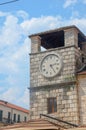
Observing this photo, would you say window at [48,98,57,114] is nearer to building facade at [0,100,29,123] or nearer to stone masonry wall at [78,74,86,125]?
stone masonry wall at [78,74,86,125]

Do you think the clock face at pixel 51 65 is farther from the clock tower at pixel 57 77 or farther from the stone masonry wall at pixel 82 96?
the stone masonry wall at pixel 82 96

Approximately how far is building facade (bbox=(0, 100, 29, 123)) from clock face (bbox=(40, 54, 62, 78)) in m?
22.7

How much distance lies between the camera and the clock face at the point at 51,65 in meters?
27.0

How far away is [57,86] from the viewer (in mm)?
26562

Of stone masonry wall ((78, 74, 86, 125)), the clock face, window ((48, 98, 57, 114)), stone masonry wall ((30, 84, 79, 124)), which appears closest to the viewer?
stone masonry wall ((78, 74, 86, 125))

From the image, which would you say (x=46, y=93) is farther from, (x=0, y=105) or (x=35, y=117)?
(x=0, y=105)

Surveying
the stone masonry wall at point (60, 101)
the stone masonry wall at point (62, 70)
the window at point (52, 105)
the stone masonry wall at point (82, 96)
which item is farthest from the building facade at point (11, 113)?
the stone masonry wall at point (82, 96)

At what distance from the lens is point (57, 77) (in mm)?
26812

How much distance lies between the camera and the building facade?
49406 millimetres

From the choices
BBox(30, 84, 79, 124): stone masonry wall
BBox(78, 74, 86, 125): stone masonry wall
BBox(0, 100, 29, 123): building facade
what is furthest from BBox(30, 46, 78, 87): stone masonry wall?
BBox(0, 100, 29, 123): building facade

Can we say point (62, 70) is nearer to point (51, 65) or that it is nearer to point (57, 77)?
point (57, 77)

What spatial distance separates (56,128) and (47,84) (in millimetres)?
5261

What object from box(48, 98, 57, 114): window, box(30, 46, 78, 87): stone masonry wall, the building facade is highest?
box(30, 46, 78, 87): stone masonry wall

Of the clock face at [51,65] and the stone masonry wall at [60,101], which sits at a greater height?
the clock face at [51,65]
